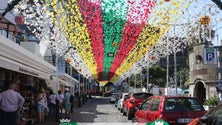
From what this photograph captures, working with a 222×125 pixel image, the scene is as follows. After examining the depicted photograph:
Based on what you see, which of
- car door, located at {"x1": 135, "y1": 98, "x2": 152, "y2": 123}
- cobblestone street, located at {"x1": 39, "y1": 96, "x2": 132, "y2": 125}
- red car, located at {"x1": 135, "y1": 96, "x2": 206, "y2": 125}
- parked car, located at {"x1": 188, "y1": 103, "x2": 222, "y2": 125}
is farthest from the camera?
cobblestone street, located at {"x1": 39, "y1": 96, "x2": 132, "y2": 125}

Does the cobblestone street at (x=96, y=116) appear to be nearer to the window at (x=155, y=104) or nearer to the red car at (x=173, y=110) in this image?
the window at (x=155, y=104)

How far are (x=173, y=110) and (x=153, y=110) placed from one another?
0.78 meters

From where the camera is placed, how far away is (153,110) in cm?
1113

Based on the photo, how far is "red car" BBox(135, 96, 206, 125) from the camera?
33.8 ft

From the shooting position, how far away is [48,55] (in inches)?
1452

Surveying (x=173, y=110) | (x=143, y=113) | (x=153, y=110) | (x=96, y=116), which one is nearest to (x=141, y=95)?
(x=96, y=116)

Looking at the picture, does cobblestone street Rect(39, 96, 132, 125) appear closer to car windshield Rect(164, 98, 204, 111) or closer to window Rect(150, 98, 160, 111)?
window Rect(150, 98, 160, 111)

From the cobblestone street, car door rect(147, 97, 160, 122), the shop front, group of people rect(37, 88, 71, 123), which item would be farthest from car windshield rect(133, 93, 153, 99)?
car door rect(147, 97, 160, 122)

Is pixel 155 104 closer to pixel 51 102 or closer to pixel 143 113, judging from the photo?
pixel 143 113

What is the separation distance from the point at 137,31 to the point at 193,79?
10638 millimetres

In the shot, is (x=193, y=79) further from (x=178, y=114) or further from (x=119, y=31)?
(x=178, y=114)

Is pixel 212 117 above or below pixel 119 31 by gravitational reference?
below

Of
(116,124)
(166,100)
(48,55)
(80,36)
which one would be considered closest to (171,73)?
(48,55)

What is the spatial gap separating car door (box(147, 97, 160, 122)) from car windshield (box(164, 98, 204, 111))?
1.03ft
